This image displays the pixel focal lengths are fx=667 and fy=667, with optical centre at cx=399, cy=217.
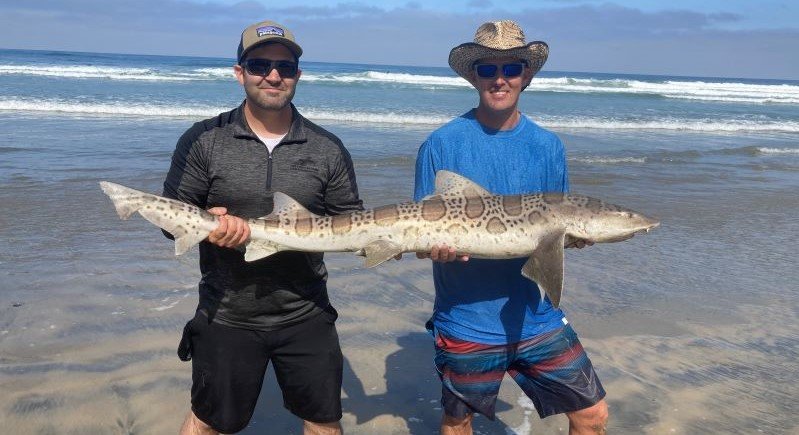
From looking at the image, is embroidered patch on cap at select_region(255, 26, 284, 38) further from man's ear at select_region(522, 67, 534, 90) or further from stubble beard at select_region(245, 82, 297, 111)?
A: man's ear at select_region(522, 67, 534, 90)

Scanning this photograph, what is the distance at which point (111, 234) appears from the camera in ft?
27.8

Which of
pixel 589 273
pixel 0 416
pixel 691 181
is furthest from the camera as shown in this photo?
pixel 691 181

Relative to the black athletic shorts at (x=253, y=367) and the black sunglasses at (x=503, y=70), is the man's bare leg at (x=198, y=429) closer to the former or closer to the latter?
the black athletic shorts at (x=253, y=367)

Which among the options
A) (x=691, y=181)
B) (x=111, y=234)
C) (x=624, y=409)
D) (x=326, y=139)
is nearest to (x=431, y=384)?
(x=624, y=409)

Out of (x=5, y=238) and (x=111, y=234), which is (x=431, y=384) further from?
(x=5, y=238)

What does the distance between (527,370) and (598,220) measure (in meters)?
0.97

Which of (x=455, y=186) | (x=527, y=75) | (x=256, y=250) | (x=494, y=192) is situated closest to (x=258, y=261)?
(x=256, y=250)

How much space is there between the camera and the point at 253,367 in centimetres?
380

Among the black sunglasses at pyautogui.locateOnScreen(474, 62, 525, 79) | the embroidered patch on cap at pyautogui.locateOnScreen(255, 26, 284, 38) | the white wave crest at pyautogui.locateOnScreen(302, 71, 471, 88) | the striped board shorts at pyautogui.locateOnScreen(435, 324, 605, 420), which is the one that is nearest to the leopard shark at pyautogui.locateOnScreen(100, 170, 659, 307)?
the striped board shorts at pyautogui.locateOnScreen(435, 324, 605, 420)

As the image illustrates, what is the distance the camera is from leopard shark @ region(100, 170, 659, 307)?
3543 mm

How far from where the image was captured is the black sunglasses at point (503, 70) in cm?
382

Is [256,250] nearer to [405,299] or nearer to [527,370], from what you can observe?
[527,370]

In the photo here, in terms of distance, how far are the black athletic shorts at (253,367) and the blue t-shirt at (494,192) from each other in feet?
A: 2.33

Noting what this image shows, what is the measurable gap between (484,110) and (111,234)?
6303mm
